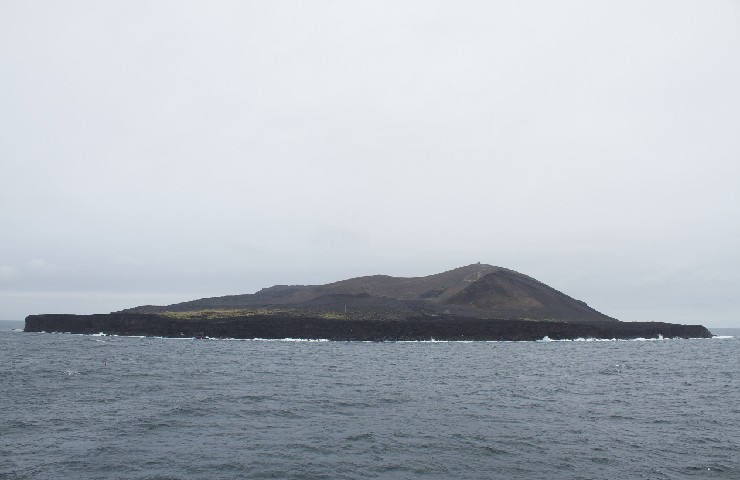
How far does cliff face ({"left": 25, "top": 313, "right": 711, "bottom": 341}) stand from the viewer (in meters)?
124

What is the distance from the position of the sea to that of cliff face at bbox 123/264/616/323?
9527cm

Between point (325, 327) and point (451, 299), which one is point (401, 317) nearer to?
point (325, 327)

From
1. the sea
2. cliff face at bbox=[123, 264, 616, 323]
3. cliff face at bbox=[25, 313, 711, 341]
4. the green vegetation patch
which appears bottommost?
the sea

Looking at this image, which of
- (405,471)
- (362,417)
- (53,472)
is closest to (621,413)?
(362,417)

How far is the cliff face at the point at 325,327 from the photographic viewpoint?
124m

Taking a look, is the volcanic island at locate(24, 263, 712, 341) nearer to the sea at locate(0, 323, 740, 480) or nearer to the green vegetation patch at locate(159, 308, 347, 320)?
the green vegetation patch at locate(159, 308, 347, 320)

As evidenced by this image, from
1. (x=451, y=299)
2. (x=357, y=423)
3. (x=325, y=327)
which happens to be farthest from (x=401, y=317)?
(x=357, y=423)

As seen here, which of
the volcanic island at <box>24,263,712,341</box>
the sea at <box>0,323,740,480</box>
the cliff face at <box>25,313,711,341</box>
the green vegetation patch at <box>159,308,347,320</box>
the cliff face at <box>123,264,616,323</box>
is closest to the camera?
the sea at <box>0,323,740,480</box>

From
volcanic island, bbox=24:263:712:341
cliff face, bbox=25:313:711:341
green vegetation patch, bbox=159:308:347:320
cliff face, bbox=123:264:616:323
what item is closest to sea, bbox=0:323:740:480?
cliff face, bbox=25:313:711:341

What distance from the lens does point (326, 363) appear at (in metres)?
66.6

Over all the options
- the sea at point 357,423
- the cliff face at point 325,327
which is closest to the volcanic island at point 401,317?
the cliff face at point 325,327

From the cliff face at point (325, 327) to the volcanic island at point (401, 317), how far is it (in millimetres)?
233

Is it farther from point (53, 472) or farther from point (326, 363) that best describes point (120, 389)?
point (326, 363)

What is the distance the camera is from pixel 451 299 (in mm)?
174500
